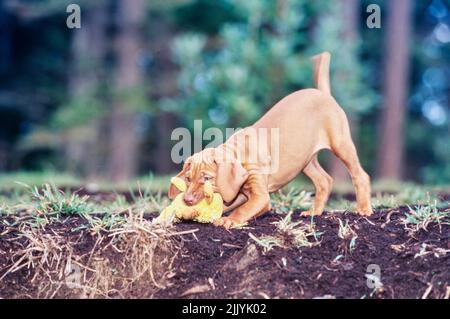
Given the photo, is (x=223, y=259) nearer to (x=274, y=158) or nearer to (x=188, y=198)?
(x=188, y=198)

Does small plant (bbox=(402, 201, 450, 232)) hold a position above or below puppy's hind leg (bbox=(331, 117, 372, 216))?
below

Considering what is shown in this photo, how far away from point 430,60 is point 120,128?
35.6ft

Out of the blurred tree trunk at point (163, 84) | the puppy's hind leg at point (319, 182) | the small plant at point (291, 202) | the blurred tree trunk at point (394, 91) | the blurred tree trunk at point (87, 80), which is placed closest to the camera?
the puppy's hind leg at point (319, 182)

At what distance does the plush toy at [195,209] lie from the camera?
4.56m

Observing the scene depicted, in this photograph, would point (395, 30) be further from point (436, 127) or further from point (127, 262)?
point (127, 262)

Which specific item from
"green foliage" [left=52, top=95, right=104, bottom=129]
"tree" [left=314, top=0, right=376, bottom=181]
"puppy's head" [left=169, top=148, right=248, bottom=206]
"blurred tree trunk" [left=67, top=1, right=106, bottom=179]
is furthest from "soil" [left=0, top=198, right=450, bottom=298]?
"blurred tree trunk" [left=67, top=1, right=106, bottom=179]

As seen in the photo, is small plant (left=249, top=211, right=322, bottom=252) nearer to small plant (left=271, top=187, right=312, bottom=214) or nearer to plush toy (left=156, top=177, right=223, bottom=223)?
plush toy (left=156, top=177, right=223, bottom=223)

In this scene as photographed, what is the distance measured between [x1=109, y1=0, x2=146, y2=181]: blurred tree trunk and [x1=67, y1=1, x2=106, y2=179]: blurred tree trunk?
1.98 feet

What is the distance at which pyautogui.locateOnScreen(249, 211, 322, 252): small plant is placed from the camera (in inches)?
168

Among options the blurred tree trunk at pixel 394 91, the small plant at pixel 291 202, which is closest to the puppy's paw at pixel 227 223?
the small plant at pixel 291 202

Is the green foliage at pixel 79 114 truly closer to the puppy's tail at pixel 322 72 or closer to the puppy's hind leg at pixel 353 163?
the puppy's tail at pixel 322 72

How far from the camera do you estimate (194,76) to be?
1369 centimetres

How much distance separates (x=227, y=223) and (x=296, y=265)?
657 millimetres

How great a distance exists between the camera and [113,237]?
421cm
